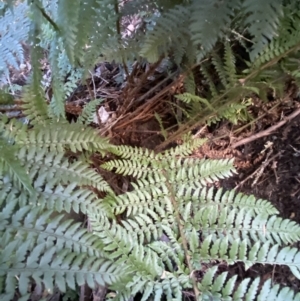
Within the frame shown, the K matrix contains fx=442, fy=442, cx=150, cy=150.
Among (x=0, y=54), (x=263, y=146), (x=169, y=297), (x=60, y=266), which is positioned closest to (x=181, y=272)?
(x=169, y=297)

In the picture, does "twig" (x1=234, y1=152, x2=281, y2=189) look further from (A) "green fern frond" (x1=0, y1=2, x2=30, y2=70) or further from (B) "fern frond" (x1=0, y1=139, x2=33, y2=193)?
(A) "green fern frond" (x1=0, y1=2, x2=30, y2=70)

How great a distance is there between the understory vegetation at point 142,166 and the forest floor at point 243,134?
1 cm

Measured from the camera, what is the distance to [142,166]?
57.3 inches

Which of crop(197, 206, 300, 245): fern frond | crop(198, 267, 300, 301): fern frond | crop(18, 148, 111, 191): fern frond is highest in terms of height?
crop(18, 148, 111, 191): fern frond

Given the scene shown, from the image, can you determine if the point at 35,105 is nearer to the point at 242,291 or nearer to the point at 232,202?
the point at 232,202

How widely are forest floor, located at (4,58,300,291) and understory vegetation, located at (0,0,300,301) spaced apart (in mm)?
13

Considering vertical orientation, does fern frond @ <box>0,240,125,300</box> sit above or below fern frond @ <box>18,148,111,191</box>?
below

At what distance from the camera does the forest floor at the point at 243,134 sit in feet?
5.15

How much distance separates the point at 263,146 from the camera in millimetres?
1632

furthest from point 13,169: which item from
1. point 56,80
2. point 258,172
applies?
point 258,172

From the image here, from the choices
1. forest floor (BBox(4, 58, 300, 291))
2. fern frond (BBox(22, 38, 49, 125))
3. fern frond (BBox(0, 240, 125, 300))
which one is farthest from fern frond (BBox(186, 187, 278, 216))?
fern frond (BBox(22, 38, 49, 125))

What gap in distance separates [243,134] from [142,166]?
44 centimetres

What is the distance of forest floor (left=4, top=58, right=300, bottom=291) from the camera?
157 cm

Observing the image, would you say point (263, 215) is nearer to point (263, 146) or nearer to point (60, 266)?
point (263, 146)
